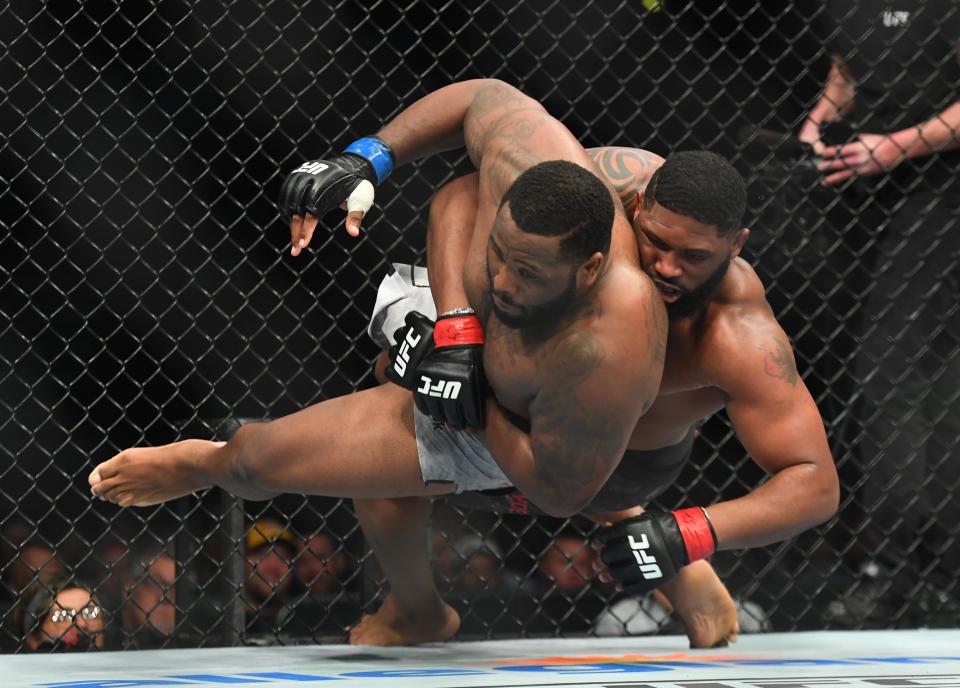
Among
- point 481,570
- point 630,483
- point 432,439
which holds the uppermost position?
point 432,439

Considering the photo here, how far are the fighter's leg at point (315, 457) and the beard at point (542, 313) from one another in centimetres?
30

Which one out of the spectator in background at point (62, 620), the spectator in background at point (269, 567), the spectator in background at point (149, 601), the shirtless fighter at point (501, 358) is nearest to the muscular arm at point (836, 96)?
the shirtless fighter at point (501, 358)

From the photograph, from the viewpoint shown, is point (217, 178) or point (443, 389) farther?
point (217, 178)

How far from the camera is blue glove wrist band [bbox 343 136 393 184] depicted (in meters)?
1.81

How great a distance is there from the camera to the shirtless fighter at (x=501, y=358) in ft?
4.81

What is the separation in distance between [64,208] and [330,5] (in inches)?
29.5

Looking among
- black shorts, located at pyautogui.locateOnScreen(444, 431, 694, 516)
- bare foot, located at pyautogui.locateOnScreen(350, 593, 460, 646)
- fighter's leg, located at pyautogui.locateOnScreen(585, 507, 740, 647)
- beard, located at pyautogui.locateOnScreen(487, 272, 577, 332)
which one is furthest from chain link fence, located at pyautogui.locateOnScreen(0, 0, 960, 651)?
beard, located at pyautogui.locateOnScreen(487, 272, 577, 332)

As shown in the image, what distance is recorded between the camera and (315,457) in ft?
5.79

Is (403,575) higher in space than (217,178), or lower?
lower

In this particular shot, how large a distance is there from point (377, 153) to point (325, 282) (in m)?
1.01

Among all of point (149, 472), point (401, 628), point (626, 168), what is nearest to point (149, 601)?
point (401, 628)

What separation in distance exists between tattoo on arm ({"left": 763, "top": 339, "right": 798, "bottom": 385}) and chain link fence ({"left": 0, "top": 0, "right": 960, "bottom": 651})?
1.02m

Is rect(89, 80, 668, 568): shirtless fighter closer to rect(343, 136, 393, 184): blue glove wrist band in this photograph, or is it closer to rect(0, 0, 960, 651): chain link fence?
rect(343, 136, 393, 184): blue glove wrist band

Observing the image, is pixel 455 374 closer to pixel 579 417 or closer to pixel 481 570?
pixel 579 417
